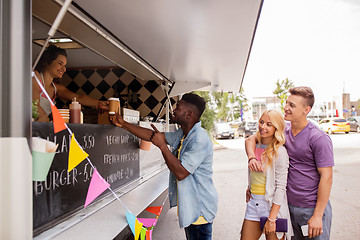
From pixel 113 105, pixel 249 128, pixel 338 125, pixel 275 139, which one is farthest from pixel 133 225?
pixel 338 125

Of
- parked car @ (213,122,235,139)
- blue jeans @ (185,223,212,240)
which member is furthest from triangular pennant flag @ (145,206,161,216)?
parked car @ (213,122,235,139)

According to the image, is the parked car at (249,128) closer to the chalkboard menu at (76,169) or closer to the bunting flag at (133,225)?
the chalkboard menu at (76,169)

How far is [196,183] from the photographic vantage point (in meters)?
2.20

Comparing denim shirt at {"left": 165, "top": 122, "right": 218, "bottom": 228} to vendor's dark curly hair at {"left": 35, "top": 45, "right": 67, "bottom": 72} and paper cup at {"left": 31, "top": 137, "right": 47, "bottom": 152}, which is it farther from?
vendor's dark curly hair at {"left": 35, "top": 45, "right": 67, "bottom": 72}

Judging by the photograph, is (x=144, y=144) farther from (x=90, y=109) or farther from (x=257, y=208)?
(x=257, y=208)

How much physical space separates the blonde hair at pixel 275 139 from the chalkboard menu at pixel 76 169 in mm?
1583

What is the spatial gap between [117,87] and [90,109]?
1236 millimetres

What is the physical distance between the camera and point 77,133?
231 centimetres

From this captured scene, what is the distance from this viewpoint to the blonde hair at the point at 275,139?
7.08 ft

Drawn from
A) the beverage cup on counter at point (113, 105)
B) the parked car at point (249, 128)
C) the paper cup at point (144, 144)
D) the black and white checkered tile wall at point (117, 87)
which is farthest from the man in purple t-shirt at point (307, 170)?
the parked car at point (249, 128)

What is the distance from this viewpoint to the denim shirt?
2074 millimetres

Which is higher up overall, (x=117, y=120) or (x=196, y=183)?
(x=117, y=120)

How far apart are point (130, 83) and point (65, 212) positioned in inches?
167

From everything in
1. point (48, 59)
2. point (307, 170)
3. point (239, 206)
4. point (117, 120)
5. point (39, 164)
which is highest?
point (48, 59)
